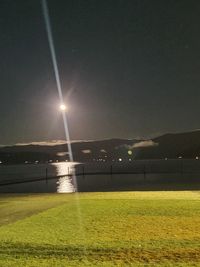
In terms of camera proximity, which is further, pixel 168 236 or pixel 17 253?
pixel 168 236

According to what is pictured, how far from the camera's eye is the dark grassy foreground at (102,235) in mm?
9188

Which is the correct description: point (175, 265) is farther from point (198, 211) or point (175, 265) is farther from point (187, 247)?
point (198, 211)

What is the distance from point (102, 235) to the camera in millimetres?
11766

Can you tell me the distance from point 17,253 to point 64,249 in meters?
1.16

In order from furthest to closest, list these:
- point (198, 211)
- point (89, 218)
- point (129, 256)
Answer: point (198, 211) → point (89, 218) → point (129, 256)

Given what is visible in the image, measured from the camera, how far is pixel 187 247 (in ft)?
33.3

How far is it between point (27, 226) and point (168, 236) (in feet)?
15.9

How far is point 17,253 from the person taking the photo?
992cm

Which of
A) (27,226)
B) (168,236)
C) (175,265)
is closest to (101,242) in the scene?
(168,236)

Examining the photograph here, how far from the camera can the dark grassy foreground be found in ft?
30.1

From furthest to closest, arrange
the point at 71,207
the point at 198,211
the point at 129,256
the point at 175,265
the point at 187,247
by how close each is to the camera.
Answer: the point at 71,207 < the point at 198,211 < the point at 187,247 < the point at 129,256 < the point at 175,265

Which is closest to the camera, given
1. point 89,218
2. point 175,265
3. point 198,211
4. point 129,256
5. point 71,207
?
point 175,265

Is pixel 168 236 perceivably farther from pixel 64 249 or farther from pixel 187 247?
pixel 64 249

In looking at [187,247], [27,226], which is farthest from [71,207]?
[187,247]
